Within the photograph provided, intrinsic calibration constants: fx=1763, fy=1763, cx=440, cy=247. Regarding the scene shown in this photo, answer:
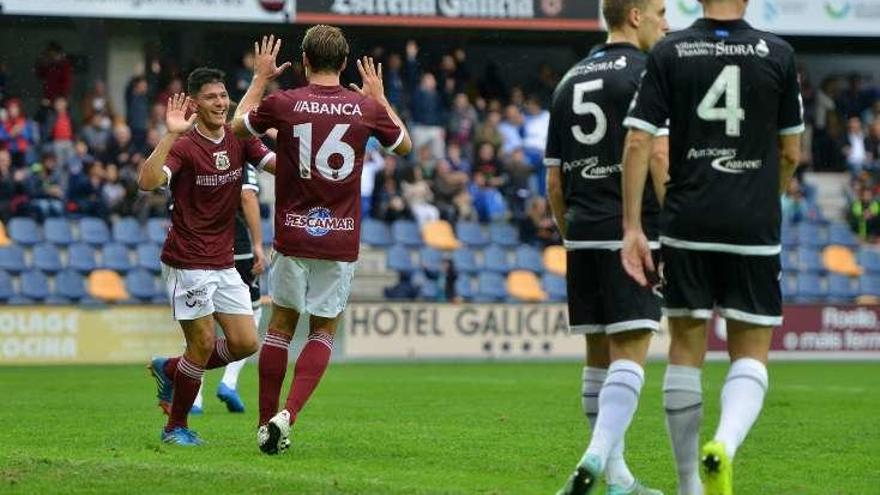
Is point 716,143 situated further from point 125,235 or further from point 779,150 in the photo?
point 125,235

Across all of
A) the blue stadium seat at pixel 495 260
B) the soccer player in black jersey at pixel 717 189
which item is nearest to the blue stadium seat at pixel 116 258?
the blue stadium seat at pixel 495 260

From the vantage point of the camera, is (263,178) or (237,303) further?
(263,178)

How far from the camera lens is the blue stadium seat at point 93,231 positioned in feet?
84.1

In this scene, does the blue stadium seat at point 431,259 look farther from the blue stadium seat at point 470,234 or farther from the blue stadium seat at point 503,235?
the blue stadium seat at point 503,235

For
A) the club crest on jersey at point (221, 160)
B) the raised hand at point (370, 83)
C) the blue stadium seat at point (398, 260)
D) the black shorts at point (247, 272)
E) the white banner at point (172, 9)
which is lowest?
the blue stadium seat at point (398, 260)

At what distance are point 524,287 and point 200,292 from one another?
16733mm

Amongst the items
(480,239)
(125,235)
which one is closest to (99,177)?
(125,235)

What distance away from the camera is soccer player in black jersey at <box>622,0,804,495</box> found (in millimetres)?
7246

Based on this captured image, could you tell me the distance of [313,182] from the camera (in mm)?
9969

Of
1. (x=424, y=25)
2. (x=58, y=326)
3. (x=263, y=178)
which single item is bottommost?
(x=58, y=326)

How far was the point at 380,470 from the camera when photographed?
910 centimetres

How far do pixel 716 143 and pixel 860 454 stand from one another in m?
3.86

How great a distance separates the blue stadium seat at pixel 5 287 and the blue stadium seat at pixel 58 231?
1.12 metres

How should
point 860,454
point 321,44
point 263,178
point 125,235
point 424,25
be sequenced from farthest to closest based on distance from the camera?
1. point 424,25
2. point 263,178
3. point 125,235
4. point 860,454
5. point 321,44
